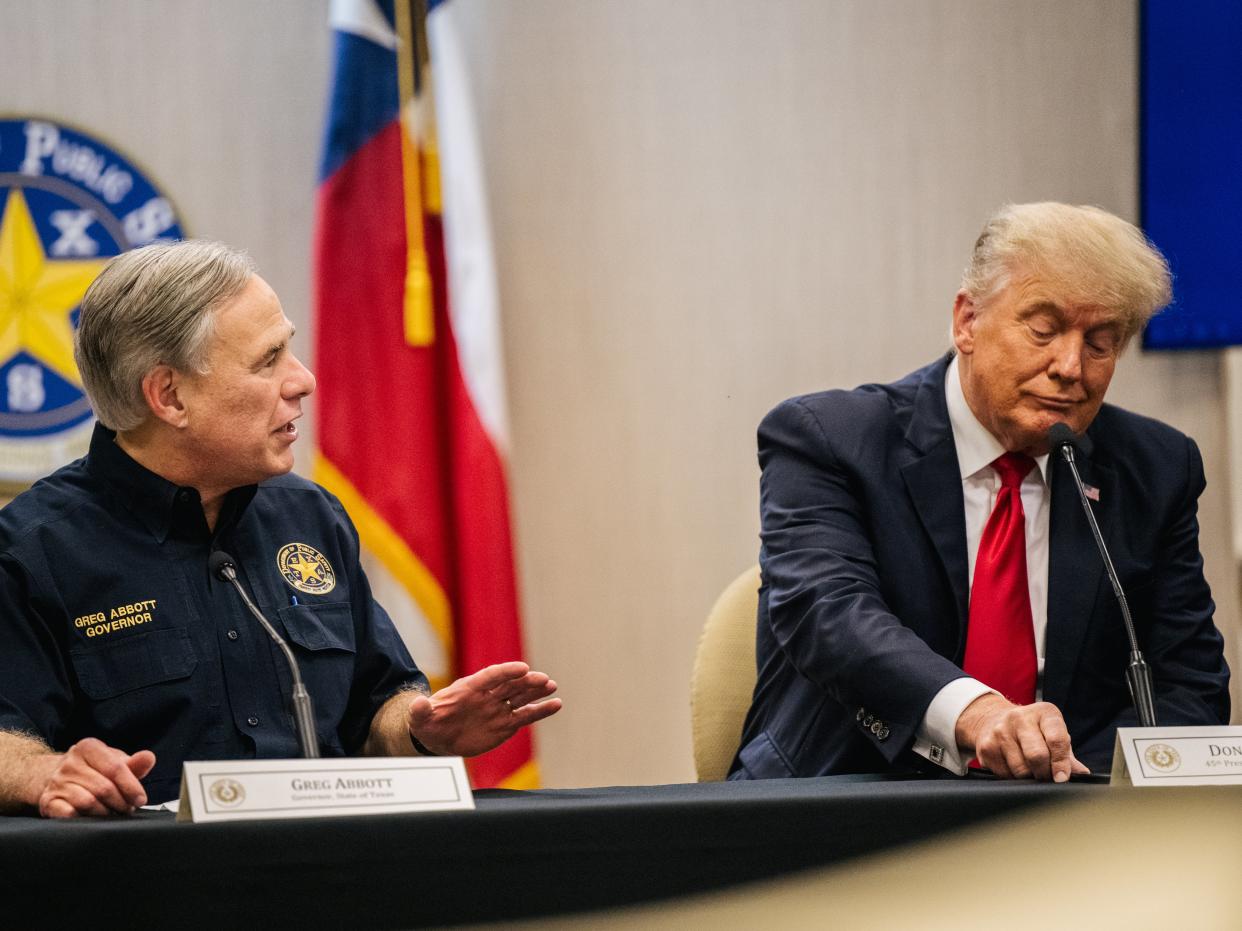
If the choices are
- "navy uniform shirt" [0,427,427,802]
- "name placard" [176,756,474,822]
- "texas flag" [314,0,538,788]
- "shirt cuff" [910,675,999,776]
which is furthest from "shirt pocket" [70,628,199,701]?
"texas flag" [314,0,538,788]

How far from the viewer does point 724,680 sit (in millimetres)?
2314

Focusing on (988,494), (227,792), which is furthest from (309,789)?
(988,494)

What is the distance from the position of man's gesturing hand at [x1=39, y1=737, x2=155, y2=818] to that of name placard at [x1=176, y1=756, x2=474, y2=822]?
18cm

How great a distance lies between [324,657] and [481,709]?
0.28 meters

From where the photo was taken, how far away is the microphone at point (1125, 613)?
1.71 metres

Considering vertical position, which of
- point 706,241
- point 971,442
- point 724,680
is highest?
point 706,241

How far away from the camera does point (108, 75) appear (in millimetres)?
3230

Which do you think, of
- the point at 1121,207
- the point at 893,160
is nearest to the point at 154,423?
the point at 893,160

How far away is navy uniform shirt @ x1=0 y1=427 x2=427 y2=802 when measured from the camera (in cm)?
173

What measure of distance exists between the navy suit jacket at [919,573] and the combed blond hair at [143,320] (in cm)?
87

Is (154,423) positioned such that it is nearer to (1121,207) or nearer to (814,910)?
(814,910)

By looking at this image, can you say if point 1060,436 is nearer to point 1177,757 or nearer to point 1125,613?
point 1125,613

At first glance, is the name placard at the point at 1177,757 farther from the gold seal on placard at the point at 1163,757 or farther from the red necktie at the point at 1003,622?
the red necktie at the point at 1003,622

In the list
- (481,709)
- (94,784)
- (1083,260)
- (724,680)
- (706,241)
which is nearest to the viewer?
(94,784)
